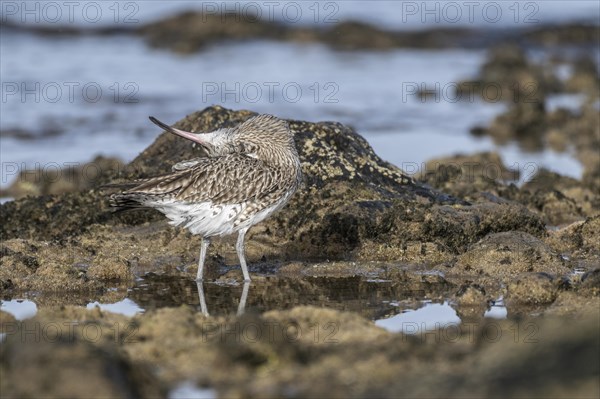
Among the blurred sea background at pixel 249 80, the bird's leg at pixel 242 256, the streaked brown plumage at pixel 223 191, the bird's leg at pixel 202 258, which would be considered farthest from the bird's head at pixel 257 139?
the blurred sea background at pixel 249 80

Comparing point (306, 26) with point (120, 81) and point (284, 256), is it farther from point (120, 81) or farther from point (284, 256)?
point (284, 256)

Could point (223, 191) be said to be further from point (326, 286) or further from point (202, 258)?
point (326, 286)

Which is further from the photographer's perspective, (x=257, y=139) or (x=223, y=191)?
(x=257, y=139)

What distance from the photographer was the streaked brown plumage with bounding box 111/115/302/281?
33.1ft

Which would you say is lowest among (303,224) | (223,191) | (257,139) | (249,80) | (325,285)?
(249,80)

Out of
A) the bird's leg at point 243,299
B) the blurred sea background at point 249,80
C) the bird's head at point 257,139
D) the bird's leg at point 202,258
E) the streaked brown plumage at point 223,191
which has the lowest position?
the blurred sea background at point 249,80

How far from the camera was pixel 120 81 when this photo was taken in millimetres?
25891

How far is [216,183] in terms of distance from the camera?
10180mm

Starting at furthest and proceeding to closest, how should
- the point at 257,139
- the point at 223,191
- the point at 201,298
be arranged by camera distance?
the point at 257,139, the point at 223,191, the point at 201,298

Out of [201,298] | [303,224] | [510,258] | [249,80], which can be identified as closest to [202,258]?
[201,298]

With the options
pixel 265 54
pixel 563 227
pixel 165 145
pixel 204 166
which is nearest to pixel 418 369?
pixel 204 166

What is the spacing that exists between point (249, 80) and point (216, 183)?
1602 cm

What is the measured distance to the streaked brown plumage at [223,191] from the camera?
10.1 m

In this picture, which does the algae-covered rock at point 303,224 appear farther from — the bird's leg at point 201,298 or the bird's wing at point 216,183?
the bird's wing at point 216,183
